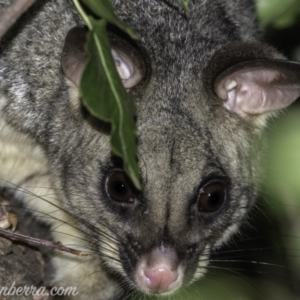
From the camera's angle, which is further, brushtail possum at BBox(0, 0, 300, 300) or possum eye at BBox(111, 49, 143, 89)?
brushtail possum at BBox(0, 0, 300, 300)

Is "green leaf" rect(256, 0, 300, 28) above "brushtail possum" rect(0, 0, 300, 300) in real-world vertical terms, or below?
above

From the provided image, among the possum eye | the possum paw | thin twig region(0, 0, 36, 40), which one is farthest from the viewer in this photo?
the possum paw

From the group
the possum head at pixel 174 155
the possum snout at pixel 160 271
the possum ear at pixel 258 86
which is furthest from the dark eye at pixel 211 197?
the possum ear at pixel 258 86

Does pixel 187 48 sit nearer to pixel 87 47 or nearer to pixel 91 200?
pixel 91 200

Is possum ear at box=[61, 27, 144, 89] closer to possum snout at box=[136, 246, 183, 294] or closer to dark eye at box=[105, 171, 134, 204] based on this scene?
dark eye at box=[105, 171, 134, 204]

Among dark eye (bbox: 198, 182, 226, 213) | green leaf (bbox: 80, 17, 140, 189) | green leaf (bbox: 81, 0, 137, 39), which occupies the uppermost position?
green leaf (bbox: 81, 0, 137, 39)

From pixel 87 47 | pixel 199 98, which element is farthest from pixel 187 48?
pixel 87 47

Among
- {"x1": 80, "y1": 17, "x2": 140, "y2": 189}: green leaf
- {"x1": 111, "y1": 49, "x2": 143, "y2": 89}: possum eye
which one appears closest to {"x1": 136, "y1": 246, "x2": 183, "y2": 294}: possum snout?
{"x1": 111, "y1": 49, "x2": 143, "y2": 89}: possum eye
